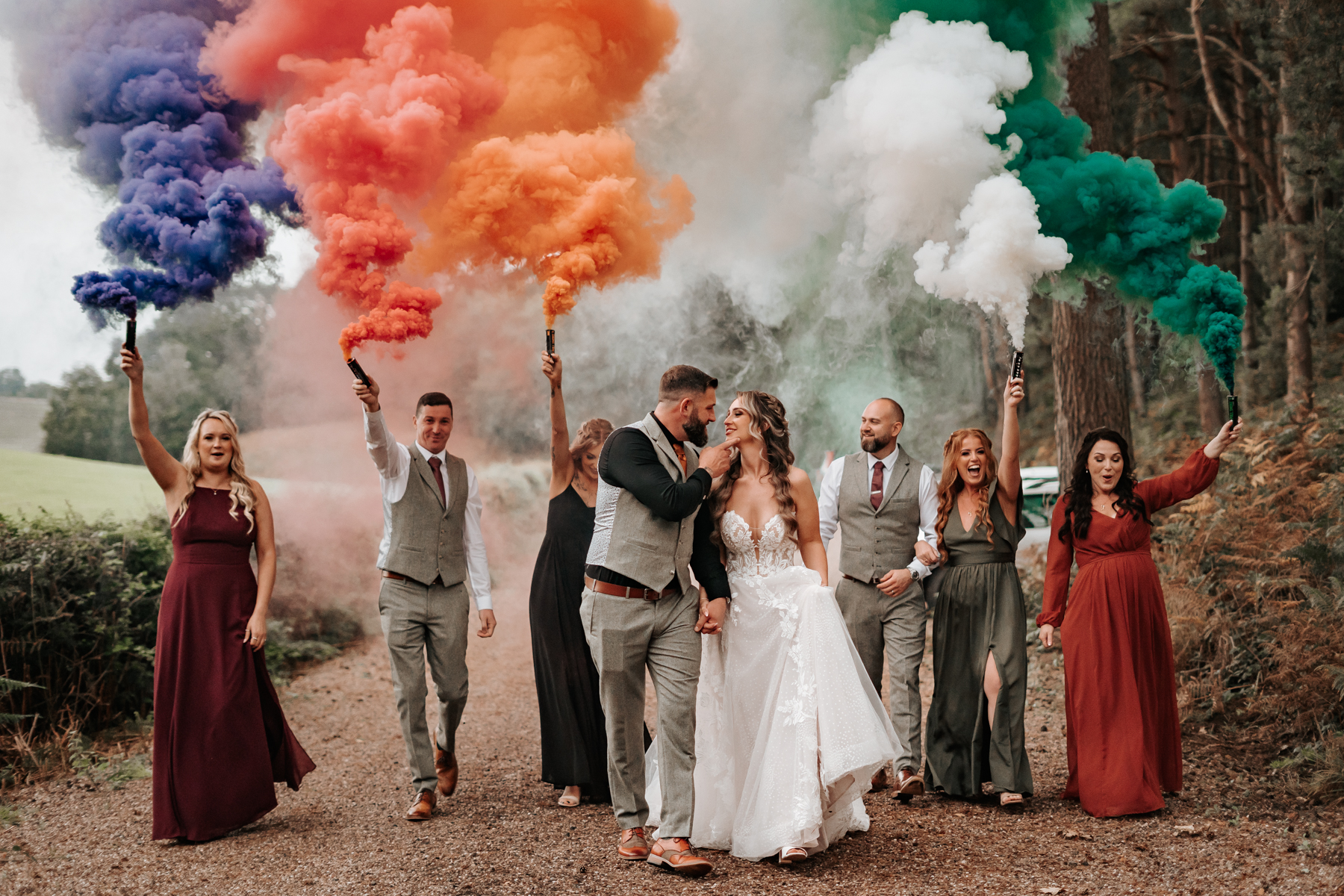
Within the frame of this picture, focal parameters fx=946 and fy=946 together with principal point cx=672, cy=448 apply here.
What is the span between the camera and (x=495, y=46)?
6.36 m

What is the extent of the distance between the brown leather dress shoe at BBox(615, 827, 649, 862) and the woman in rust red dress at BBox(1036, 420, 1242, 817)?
7.54ft

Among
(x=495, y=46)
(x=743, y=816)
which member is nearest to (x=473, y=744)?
(x=743, y=816)

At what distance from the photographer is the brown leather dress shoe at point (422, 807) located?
4977 millimetres

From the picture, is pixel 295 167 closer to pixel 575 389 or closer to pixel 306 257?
pixel 306 257

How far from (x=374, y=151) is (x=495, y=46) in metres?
1.33

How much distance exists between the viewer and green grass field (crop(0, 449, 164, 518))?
32.6 feet

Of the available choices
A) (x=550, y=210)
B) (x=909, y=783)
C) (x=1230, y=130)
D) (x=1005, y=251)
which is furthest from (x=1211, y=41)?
(x=909, y=783)

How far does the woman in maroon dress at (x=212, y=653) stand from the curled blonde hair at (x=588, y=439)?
172 centimetres

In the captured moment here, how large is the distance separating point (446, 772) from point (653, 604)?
2058mm

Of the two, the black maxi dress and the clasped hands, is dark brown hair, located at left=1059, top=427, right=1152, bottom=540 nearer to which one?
the clasped hands

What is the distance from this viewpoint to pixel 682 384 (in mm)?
4227

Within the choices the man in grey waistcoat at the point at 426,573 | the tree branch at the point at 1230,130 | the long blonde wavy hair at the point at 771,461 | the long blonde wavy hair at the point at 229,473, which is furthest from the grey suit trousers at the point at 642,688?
the tree branch at the point at 1230,130

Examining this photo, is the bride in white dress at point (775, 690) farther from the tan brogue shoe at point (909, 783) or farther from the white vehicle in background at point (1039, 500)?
the white vehicle in background at point (1039, 500)

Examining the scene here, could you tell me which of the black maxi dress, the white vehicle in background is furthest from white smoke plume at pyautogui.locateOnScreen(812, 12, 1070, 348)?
the white vehicle in background
